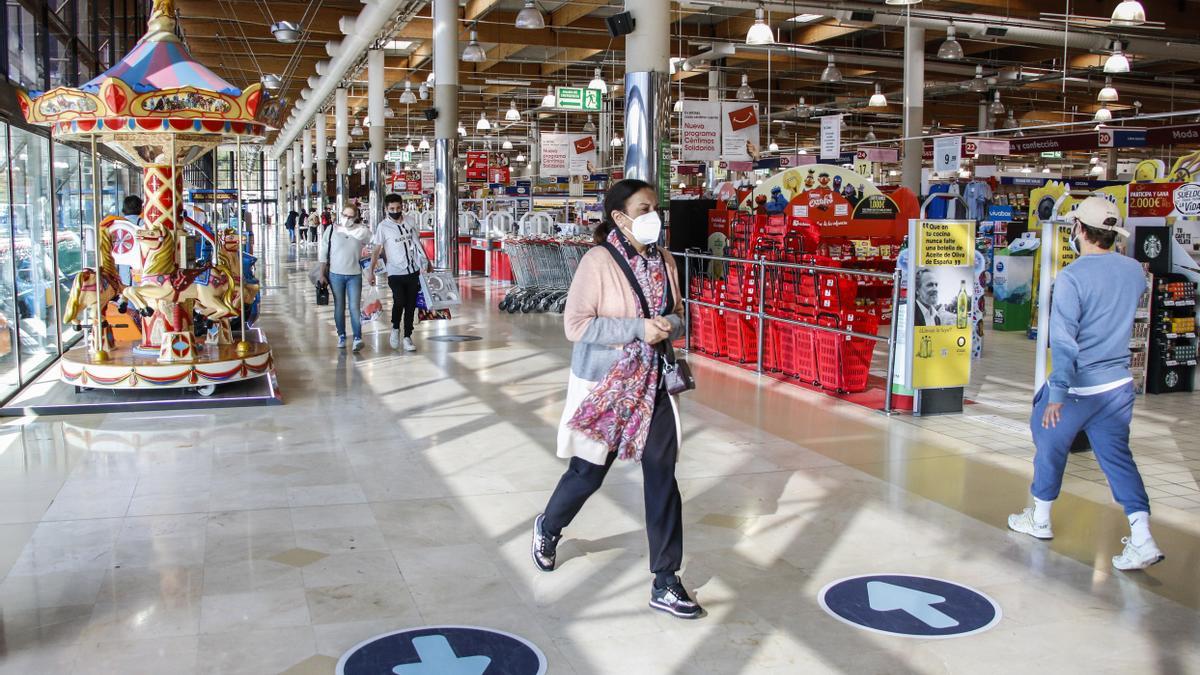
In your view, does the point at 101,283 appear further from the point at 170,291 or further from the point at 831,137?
the point at 831,137

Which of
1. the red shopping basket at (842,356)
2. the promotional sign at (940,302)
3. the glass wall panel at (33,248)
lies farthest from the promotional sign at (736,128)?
the glass wall panel at (33,248)

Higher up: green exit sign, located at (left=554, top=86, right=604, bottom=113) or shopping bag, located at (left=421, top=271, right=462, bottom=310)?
green exit sign, located at (left=554, top=86, right=604, bottom=113)

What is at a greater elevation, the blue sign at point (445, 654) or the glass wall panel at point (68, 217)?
the glass wall panel at point (68, 217)

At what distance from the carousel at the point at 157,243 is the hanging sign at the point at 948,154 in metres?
12.6

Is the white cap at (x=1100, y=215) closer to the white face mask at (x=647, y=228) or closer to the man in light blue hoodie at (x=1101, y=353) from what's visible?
the man in light blue hoodie at (x=1101, y=353)

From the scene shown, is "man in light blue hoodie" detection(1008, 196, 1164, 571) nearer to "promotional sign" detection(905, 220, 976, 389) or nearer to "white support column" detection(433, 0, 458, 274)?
"promotional sign" detection(905, 220, 976, 389)

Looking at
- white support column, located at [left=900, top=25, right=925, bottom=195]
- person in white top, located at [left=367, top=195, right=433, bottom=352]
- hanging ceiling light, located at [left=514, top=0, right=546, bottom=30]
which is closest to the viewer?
person in white top, located at [left=367, top=195, right=433, bottom=352]

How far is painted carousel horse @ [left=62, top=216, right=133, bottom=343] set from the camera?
8633mm

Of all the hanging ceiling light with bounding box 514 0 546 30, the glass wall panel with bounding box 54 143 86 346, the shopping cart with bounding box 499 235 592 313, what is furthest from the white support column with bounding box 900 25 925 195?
the glass wall panel with bounding box 54 143 86 346

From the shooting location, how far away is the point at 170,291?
8.94 metres

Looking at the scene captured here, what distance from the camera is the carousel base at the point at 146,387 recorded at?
816cm

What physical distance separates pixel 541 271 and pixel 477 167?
719 inches

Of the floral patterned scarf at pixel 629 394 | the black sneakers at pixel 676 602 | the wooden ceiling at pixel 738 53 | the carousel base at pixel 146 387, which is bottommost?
the black sneakers at pixel 676 602

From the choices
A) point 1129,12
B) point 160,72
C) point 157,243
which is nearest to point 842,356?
point 157,243
